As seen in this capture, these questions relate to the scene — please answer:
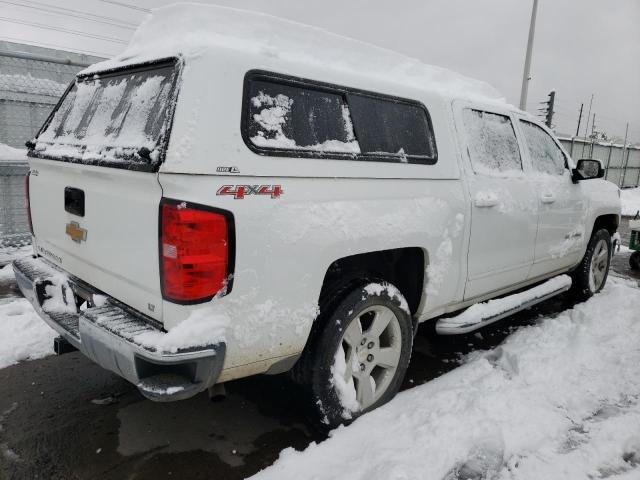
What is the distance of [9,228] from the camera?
6.12 metres

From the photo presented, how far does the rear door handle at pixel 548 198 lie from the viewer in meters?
4.06

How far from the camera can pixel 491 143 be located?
366 cm

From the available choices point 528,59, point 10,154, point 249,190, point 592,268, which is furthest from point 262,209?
point 528,59

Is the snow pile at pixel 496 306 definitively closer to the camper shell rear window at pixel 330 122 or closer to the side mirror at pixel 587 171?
the side mirror at pixel 587 171

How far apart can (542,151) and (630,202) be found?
50.9 feet

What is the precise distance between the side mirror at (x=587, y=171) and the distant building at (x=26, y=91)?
19.3 ft

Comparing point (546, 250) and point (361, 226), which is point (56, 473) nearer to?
point (361, 226)

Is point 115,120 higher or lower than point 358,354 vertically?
higher

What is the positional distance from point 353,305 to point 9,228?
17.8 ft

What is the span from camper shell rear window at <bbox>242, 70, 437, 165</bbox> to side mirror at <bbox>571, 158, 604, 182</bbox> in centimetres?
219

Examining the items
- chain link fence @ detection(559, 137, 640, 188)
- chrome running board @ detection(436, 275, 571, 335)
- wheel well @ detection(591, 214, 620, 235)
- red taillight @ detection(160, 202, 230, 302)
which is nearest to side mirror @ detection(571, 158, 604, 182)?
wheel well @ detection(591, 214, 620, 235)

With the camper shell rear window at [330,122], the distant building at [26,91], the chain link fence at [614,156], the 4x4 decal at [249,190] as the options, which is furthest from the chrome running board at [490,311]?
the chain link fence at [614,156]

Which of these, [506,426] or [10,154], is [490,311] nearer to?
[506,426]

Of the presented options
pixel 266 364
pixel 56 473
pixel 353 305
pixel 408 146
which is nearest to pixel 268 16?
pixel 408 146
